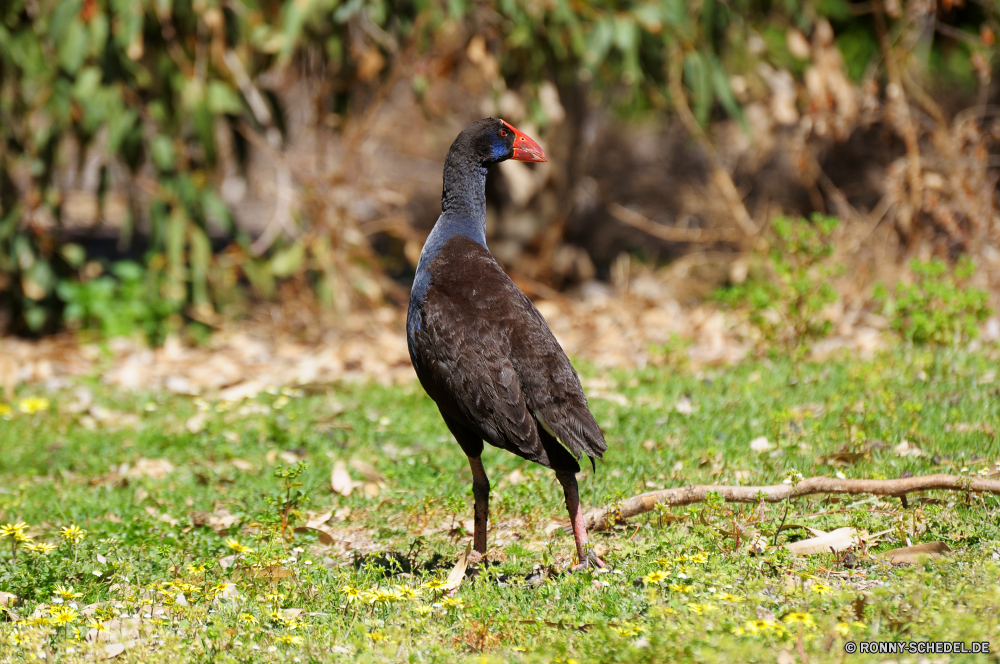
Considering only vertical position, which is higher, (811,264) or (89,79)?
(89,79)

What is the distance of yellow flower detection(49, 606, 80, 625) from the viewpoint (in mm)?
3037

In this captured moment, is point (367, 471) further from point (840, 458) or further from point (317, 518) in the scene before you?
point (840, 458)

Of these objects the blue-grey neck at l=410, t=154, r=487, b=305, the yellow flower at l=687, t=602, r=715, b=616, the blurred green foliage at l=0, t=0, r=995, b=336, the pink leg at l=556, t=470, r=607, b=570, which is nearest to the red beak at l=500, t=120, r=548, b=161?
the blue-grey neck at l=410, t=154, r=487, b=305

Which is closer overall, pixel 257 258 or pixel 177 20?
pixel 177 20

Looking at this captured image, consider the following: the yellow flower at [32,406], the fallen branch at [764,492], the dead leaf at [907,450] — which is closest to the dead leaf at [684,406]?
the dead leaf at [907,450]

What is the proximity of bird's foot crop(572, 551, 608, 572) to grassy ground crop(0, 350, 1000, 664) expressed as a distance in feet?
0.23

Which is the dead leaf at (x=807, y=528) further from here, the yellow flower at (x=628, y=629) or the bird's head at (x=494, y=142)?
the bird's head at (x=494, y=142)

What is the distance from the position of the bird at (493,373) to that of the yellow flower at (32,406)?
3.82 meters

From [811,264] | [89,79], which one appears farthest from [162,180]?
[811,264]

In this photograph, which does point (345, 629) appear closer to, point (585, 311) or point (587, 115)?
point (585, 311)

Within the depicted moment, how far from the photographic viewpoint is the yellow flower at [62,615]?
3037 millimetres

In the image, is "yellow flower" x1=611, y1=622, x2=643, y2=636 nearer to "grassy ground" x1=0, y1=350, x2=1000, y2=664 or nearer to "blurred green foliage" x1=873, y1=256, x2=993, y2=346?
"grassy ground" x1=0, y1=350, x2=1000, y2=664

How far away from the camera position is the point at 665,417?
575 centimetres

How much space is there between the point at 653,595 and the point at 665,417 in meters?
2.88
